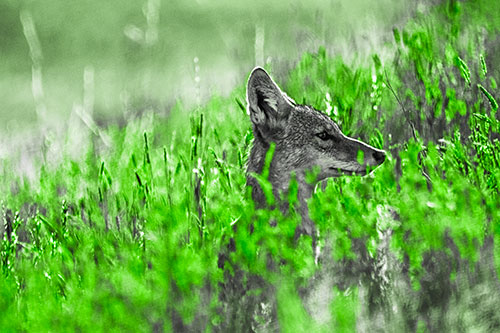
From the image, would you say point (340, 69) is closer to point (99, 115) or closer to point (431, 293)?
point (431, 293)

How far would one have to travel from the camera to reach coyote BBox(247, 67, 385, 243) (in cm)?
455

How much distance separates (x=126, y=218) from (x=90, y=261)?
0.56m

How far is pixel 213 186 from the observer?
15.5 feet

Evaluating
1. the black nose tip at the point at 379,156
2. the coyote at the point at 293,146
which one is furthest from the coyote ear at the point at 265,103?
the black nose tip at the point at 379,156

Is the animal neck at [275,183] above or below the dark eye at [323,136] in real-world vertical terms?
below

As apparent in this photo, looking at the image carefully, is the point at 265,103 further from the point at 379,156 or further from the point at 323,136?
the point at 379,156

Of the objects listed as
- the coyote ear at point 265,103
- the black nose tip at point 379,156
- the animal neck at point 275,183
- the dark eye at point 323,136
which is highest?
the coyote ear at point 265,103

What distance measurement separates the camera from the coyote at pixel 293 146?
4.55 m

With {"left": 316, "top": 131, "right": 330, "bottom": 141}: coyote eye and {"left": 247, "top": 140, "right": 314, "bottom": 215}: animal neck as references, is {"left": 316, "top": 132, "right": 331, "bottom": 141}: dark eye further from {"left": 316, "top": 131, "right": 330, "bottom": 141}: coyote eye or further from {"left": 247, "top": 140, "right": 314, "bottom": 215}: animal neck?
{"left": 247, "top": 140, "right": 314, "bottom": 215}: animal neck

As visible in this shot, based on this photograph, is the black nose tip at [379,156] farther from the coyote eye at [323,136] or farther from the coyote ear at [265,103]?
the coyote ear at [265,103]

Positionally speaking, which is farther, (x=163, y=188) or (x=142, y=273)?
(x=163, y=188)

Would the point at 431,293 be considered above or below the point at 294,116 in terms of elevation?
below

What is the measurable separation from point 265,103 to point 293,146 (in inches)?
14.3

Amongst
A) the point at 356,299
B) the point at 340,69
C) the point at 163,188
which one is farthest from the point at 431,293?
the point at 340,69
